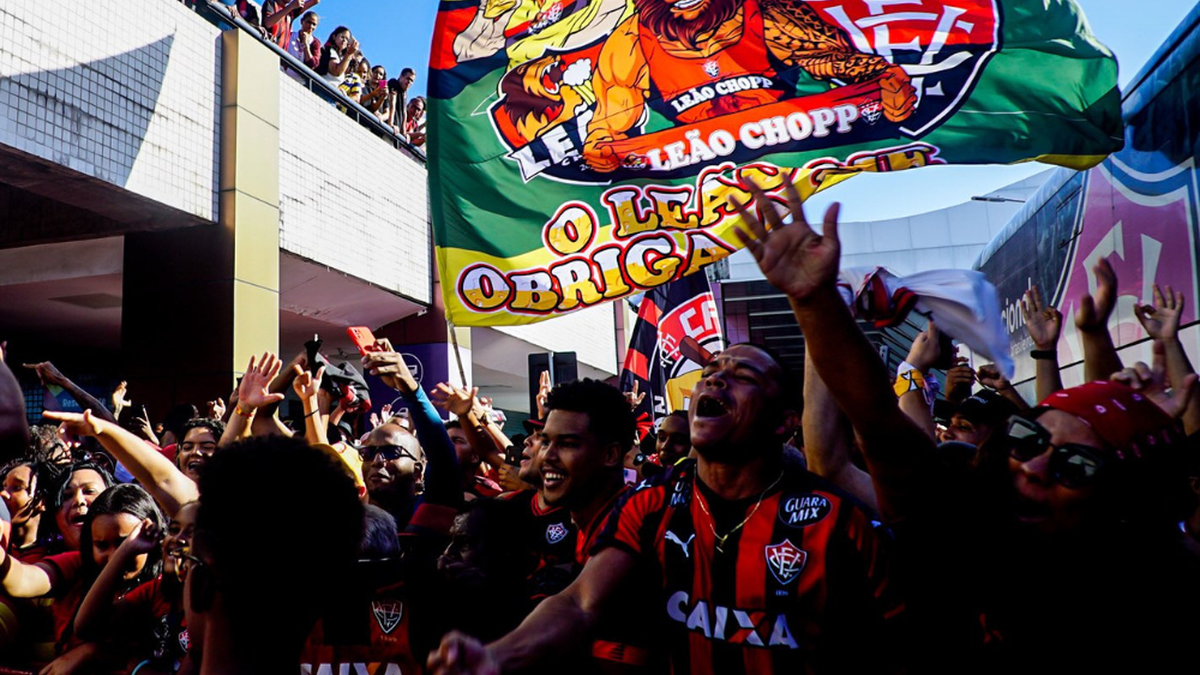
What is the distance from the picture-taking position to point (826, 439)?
281 cm

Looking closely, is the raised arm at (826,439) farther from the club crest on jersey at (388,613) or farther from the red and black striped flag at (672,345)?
the red and black striped flag at (672,345)

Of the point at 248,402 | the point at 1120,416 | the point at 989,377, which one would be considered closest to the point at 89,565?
the point at 248,402

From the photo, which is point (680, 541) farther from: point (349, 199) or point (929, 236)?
point (929, 236)

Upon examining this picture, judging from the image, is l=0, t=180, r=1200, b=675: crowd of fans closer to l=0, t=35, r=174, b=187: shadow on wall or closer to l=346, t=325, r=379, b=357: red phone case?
l=346, t=325, r=379, b=357: red phone case

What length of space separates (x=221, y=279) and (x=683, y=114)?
24.3 ft

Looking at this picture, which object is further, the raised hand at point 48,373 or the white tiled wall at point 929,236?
the white tiled wall at point 929,236

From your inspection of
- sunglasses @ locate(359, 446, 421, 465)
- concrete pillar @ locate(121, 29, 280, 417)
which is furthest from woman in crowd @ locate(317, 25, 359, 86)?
A: sunglasses @ locate(359, 446, 421, 465)

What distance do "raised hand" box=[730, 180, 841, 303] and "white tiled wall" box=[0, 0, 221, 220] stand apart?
9028mm

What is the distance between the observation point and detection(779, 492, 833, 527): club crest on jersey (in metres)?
2.46

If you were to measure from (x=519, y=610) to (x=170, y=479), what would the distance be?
1.53 metres

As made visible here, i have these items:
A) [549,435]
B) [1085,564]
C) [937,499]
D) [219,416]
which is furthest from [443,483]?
[219,416]

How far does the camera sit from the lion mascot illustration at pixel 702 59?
5.76 m

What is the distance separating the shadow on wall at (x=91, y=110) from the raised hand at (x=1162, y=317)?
9.50 meters

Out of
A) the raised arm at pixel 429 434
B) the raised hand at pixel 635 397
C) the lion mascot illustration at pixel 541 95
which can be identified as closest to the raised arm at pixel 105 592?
the raised arm at pixel 429 434
